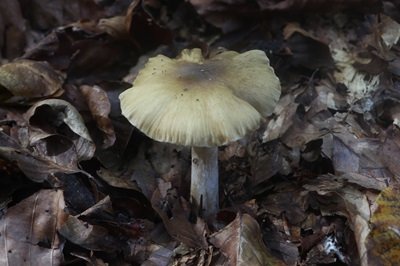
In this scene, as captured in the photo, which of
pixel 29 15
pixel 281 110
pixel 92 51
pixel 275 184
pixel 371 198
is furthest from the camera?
pixel 29 15

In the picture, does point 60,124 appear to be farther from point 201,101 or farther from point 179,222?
point 201,101

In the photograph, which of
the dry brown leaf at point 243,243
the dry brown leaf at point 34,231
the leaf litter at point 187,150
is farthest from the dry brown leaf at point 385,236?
the dry brown leaf at point 34,231

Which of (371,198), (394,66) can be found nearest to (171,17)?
(394,66)

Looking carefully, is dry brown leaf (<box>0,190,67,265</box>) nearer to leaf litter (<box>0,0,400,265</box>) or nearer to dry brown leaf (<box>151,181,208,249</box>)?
leaf litter (<box>0,0,400,265</box>)

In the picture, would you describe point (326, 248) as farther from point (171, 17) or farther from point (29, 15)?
point (29, 15)

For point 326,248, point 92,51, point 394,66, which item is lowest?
point 326,248

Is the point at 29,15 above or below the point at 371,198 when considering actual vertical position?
above

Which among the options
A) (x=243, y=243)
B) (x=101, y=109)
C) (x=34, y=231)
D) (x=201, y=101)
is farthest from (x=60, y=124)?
(x=243, y=243)
